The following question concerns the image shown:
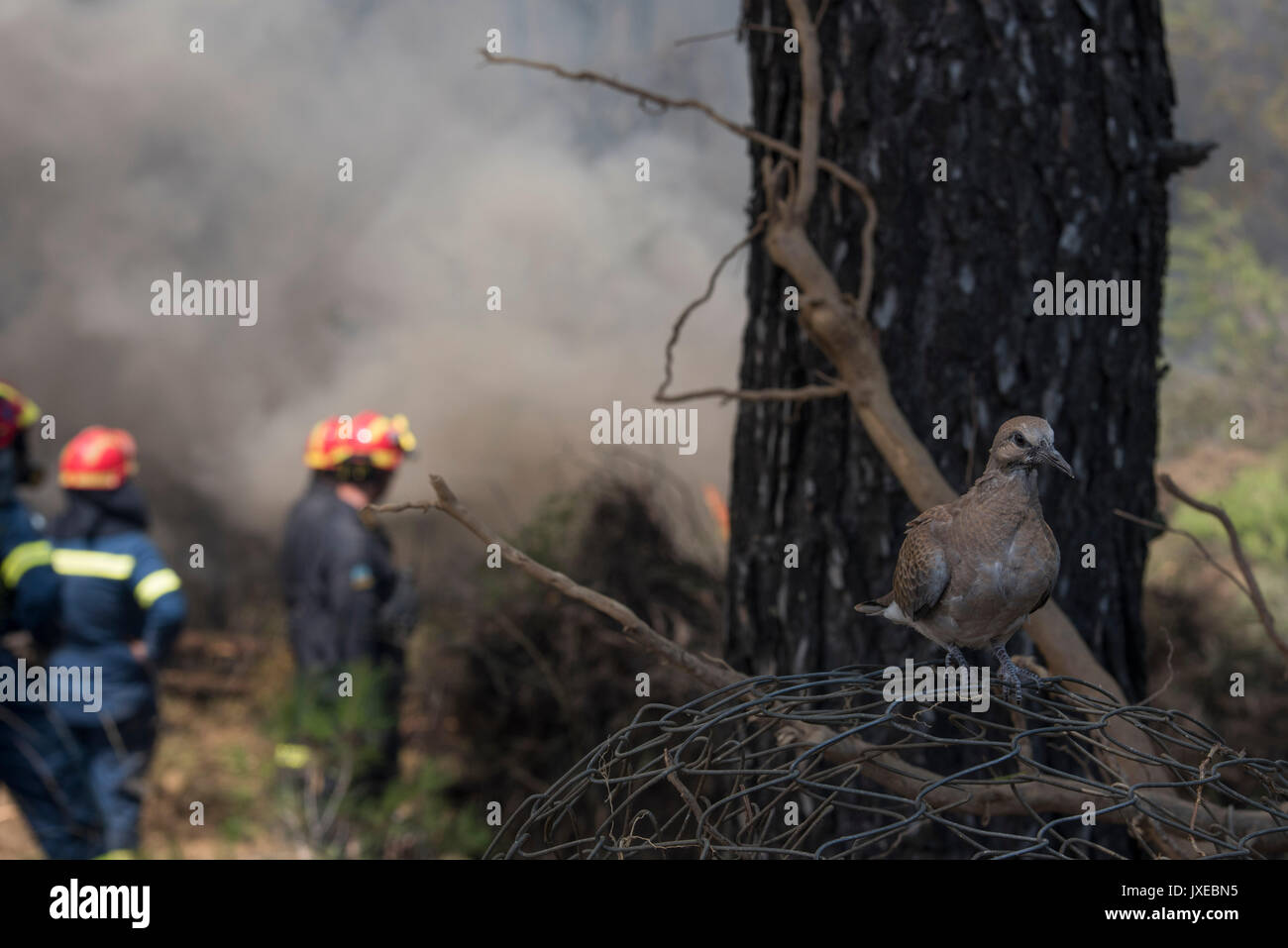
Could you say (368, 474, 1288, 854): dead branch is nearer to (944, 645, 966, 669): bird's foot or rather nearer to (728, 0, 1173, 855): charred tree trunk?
(944, 645, 966, 669): bird's foot

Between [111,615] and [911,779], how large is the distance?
118 inches

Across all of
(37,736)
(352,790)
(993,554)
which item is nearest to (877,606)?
(993,554)

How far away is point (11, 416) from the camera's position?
299 centimetres

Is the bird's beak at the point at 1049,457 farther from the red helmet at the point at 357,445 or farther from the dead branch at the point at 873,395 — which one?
the red helmet at the point at 357,445

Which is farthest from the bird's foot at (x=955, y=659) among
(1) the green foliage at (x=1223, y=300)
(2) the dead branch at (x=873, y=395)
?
(1) the green foliage at (x=1223, y=300)

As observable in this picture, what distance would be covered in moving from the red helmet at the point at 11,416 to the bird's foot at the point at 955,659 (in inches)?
120

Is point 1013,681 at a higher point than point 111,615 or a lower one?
higher

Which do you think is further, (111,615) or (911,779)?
(111,615)

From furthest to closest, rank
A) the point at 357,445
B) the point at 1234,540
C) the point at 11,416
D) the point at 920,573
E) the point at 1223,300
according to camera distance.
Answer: the point at 1223,300, the point at 357,445, the point at 11,416, the point at 1234,540, the point at 920,573

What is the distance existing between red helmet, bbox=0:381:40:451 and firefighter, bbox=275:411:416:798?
0.85 meters

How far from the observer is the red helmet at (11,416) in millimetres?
2949

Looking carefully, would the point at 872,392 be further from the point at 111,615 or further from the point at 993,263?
the point at 111,615

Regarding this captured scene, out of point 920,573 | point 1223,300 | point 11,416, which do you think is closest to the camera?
point 920,573
